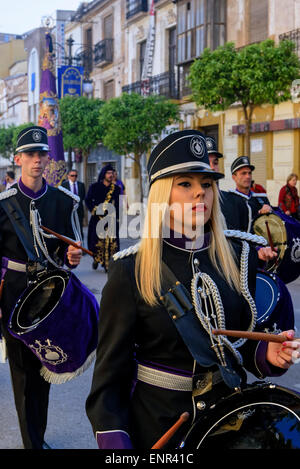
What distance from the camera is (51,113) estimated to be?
2083 cm

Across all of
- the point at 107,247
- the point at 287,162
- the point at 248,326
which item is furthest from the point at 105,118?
→ the point at 248,326

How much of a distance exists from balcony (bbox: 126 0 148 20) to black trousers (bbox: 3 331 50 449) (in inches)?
1248

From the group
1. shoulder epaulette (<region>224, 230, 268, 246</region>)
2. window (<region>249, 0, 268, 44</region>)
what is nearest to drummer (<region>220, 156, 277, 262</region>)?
shoulder epaulette (<region>224, 230, 268, 246</region>)

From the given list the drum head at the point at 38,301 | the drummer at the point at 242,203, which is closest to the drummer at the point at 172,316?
the drum head at the point at 38,301

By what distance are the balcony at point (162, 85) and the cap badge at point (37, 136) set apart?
24453 millimetres

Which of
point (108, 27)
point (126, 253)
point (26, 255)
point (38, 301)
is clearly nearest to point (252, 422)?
point (126, 253)

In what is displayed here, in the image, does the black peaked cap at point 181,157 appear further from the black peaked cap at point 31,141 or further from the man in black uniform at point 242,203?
the man in black uniform at point 242,203

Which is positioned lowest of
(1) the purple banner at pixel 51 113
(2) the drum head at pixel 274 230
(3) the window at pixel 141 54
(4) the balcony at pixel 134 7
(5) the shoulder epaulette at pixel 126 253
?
(2) the drum head at pixel 274 230

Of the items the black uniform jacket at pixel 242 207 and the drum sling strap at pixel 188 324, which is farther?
the black uniform jacket at pixel 242 207

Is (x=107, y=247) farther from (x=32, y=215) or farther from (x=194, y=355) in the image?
(x=194, y=355)

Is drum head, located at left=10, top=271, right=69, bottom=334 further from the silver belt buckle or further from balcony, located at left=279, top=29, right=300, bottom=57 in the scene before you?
balcony, located at left=279, top=29, right=300, bottom=57

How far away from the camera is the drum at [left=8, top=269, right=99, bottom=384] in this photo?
3744 millimetres

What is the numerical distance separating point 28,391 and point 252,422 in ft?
9.28

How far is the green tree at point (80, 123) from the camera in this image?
3139 cm
